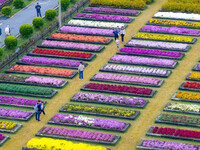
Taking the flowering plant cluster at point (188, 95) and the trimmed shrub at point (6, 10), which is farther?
the trimmed shrub at point (6, 10)

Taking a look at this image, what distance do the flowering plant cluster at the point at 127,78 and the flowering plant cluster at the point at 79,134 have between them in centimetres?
1051

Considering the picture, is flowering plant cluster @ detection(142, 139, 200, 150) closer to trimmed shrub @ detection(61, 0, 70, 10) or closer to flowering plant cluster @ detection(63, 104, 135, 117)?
flowering plant cluster @ detection(63, 104, 135, 117)

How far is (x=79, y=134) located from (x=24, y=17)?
31.9 m

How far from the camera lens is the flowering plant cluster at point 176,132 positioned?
178 ft

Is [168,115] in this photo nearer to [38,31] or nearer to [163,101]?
[163,101]

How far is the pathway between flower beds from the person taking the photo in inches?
2179

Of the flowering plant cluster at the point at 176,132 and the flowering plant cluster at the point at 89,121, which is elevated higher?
the flowering plant cluster at the point at 176,132

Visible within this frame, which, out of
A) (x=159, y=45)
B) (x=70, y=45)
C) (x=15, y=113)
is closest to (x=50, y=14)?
(x=70, y=45)

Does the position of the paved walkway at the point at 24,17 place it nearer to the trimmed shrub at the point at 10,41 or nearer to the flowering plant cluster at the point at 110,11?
the trimmed shrub at the point at 10,41

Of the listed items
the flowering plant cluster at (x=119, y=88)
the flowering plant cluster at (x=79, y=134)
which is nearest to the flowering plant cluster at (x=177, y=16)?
the flowering plant cluster at (x=119, y=88)

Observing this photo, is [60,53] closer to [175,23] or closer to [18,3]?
[175,23]

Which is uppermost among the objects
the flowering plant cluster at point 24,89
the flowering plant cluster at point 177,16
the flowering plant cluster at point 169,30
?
→ the flowering plant cluster at point 177,16

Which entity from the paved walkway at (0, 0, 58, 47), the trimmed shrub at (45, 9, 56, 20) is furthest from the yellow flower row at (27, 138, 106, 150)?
the trimmed shrub at (45, 9, 56, 20)

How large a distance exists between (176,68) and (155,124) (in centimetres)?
1197
